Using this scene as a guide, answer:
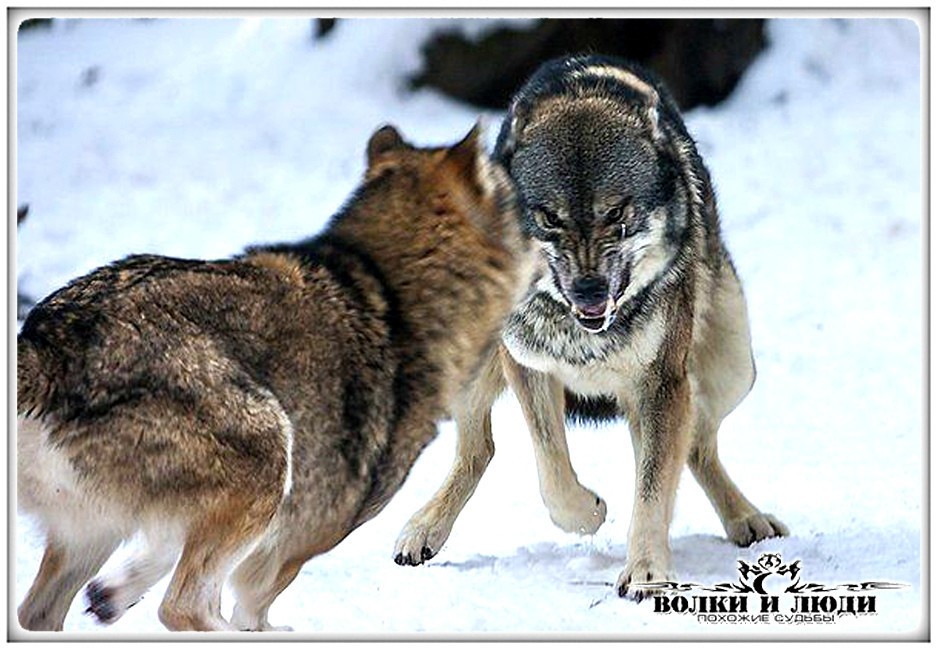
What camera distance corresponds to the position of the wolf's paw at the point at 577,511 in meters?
5.91

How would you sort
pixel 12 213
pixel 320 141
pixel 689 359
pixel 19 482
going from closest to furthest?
1. pixel 19 482
2. pixel 12 213
3. pixel 689 359
4. pixel 320 141

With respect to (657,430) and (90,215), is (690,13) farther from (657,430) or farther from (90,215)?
(90,215)

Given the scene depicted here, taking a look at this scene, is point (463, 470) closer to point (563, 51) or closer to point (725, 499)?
point (725, 499)

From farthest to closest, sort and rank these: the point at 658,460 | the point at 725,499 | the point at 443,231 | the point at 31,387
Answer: the point at 725,499, the point at 658,460, the point at 443,231, the point at 31,387

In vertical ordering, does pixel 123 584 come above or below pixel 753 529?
above

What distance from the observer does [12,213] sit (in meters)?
5.00

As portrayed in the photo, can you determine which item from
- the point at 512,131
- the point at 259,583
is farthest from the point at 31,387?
the point at 512,131

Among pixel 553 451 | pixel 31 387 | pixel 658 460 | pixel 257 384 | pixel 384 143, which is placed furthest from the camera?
pixel 553 451

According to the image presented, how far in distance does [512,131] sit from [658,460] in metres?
1.30

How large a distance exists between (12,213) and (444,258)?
1.39 metres

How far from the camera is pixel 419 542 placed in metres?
6.10

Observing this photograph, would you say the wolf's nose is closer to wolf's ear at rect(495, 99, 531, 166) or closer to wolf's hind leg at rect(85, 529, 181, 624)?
wolf's ear at rect(495, 99, 531, 166)

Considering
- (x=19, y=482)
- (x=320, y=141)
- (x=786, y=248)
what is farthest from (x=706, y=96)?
(x=19, y=482)

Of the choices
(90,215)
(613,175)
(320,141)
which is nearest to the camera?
(613,175)
